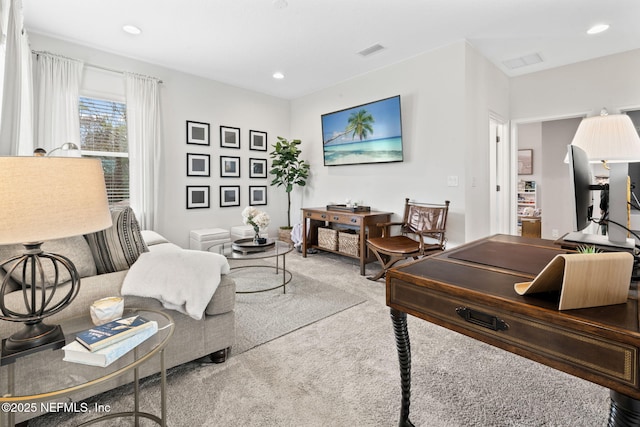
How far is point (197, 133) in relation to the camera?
15.3ft

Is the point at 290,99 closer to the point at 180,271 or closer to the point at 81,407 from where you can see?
the point at 180,271

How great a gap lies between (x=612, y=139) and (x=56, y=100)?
4975mm

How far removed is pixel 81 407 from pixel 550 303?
203cm

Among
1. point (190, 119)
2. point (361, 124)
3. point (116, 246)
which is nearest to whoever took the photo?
point (116, 246)

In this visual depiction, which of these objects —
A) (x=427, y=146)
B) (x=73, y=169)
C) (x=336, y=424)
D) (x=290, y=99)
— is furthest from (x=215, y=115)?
(x=336, y=424)

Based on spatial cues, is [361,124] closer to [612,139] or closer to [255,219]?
[255,219]

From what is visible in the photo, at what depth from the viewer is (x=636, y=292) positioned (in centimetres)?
92

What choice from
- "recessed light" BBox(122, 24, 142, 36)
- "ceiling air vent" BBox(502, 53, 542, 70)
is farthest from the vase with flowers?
"ceiling air vent" BBox(502, 53, 542, 70)

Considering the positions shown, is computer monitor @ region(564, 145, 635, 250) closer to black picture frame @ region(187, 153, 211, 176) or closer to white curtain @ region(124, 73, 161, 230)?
white curtain @ region(124, 73, 161, 230)

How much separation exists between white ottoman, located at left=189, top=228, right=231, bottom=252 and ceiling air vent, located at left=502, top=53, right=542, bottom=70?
14.8 ft

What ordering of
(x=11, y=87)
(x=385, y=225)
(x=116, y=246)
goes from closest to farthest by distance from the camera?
(x=116, y=246)
(x=11, y=87)
(x=385, y=225)

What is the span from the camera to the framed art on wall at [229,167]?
497 centimetres

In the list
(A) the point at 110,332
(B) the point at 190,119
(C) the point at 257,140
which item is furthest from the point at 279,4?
(A) the point at 110,332

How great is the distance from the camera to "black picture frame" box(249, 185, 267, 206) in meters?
5.38
